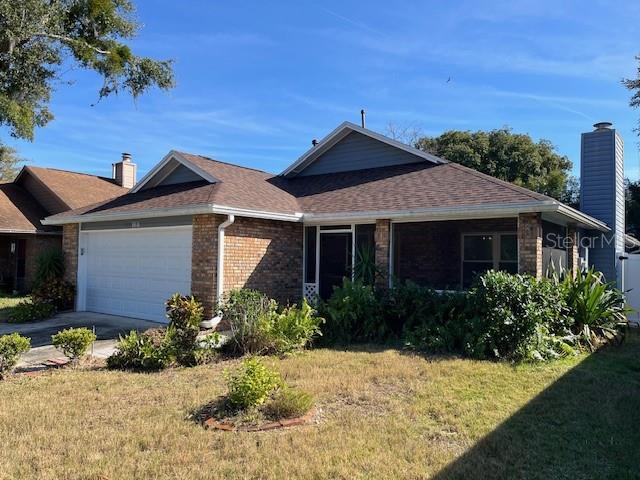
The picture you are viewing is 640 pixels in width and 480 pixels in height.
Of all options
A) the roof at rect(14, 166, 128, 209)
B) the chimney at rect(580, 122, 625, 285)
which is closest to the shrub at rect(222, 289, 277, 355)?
the chimney at rect(580, 122, 625, 285)

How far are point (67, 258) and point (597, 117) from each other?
16.5m

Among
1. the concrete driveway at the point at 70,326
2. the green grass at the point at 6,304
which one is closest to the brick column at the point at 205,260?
the concrete driveway at the point at 70,326

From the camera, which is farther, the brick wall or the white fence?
the brick wall

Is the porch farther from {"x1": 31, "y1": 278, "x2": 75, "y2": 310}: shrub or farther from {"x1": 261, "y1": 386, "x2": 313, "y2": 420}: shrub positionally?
{"x1": 31, "y1": 278, "x2": 75, "y2": 310}: shrub

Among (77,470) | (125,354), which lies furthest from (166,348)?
(77,470)

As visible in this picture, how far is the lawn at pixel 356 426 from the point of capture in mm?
4246

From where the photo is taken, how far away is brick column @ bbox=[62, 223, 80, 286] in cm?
1424

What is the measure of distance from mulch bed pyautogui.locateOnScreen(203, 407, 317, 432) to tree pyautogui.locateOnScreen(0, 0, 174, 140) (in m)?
12.9

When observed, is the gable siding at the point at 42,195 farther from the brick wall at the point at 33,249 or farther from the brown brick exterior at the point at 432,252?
the brown brick exterior at the point at 432,252

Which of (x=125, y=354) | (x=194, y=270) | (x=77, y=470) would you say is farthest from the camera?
(x=194, y=270)

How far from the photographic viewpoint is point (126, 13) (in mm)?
17016

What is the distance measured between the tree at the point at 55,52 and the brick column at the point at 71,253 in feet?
11.0

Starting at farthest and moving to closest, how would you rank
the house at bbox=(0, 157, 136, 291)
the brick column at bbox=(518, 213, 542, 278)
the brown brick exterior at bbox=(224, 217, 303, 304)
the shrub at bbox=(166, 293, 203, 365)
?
the house at bbox=(0, 157, 136, 291) < the brown brick exterior at bbox=(224, 217, 303, 304) < the brick column at bbox=(518, 213, 542, 278) < the shrub at bbox=(166, 293, 203, 365)

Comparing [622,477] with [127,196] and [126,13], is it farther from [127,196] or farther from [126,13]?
[126,13]
